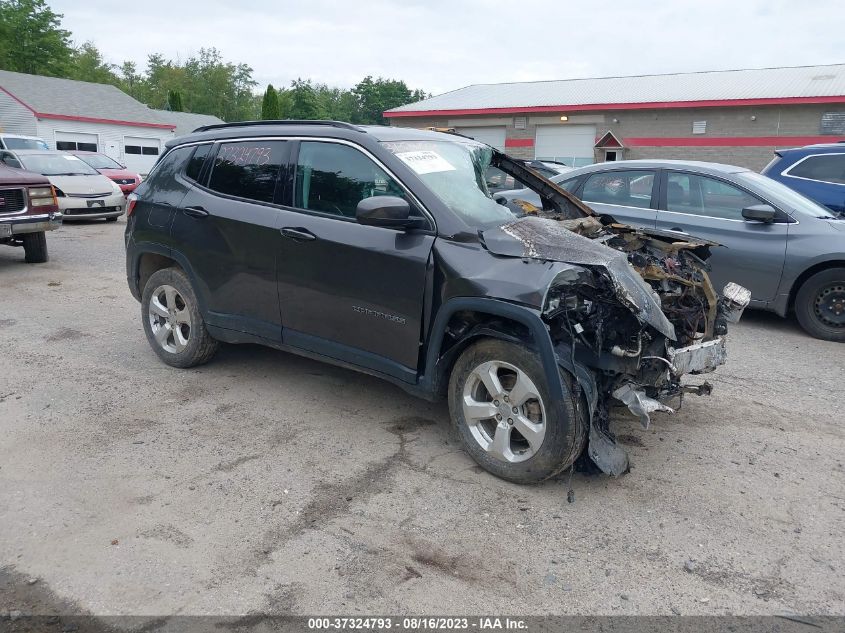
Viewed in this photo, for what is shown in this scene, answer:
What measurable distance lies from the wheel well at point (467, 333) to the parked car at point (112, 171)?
1614cm

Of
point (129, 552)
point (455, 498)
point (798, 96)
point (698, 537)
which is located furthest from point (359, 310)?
point (798, 96)

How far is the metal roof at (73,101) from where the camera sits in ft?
116

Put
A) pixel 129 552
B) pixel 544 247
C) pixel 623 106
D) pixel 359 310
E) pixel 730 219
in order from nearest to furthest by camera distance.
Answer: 1. pixel 129 552
2. pixel 544 247
3. pixel 359 310
4. pixel 730 219
5. pixel 623 106

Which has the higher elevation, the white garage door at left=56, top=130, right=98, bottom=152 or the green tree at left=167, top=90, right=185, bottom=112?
the green tree at left=167, top=90, right=185, bottom=112

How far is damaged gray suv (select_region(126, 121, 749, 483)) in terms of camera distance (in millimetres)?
3582

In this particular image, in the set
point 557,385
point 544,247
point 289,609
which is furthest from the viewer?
point 544,247

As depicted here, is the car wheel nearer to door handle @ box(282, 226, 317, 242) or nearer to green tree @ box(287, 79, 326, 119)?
door handle @ box(282, 226, 317, 242)

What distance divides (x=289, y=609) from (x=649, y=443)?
256cm

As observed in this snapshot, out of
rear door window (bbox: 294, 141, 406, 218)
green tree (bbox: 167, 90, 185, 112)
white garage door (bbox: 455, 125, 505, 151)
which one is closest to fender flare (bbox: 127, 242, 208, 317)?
rear door window (bbox: 294, 141, 406, 218)

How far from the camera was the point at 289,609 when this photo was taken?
2.75m

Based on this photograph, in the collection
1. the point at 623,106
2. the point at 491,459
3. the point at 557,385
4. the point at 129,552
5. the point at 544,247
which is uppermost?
the point at 623,106

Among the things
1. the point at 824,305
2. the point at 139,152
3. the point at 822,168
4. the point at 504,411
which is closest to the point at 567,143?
the point at 822,168

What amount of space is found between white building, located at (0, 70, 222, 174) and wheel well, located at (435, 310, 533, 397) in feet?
121

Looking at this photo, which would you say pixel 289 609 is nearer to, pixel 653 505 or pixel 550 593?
pixel 550 593
